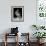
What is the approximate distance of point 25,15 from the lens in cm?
678

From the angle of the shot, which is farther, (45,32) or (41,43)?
(45,32)

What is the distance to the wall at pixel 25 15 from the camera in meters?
6.75

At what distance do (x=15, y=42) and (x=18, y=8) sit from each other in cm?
158

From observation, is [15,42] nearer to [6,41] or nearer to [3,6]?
[6,41]

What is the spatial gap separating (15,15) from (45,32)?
1595 millimetres

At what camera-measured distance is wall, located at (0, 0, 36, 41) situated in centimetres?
675

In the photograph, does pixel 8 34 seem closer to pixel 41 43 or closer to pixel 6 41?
pixel 6 41

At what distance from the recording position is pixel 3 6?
676 centimetres

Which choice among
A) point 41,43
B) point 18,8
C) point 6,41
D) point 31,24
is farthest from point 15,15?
point 41,43

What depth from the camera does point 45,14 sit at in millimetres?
6805

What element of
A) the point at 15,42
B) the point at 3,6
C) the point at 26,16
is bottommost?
the point at 15,42

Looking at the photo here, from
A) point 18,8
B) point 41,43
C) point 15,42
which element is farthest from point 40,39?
point 18,8

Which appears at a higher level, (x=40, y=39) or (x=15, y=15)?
(x=15, y=15)

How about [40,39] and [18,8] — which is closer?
[40,39]
